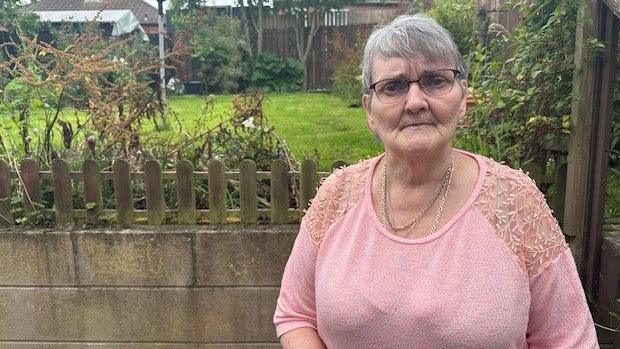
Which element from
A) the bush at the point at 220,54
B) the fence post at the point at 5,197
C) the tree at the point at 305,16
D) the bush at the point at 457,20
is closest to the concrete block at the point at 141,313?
the fence post at the point at 5,197

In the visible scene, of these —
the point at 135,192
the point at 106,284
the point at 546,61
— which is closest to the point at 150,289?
the point at 106,284

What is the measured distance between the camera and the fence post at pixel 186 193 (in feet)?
9.96

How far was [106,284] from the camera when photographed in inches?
122

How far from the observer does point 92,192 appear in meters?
3.08

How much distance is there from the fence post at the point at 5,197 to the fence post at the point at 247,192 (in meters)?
1.18

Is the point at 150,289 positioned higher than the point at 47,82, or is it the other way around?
the point at 47,82

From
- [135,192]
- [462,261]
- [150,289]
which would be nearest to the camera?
[462,261]

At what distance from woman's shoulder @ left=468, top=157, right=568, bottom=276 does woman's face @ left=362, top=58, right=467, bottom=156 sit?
168 millimetres

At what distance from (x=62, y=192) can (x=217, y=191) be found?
2.58 feet

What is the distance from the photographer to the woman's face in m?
1.47

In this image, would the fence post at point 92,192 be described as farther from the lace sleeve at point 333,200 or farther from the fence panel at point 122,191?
the lace sleeve at point 333,200

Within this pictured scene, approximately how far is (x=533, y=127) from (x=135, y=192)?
2066mm

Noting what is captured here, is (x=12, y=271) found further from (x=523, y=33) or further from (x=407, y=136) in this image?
(x=523, y=33)

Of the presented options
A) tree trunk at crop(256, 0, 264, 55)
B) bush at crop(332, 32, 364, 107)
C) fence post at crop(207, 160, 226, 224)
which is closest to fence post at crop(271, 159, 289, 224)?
fence post at crop(207, 160, 226, 224)
